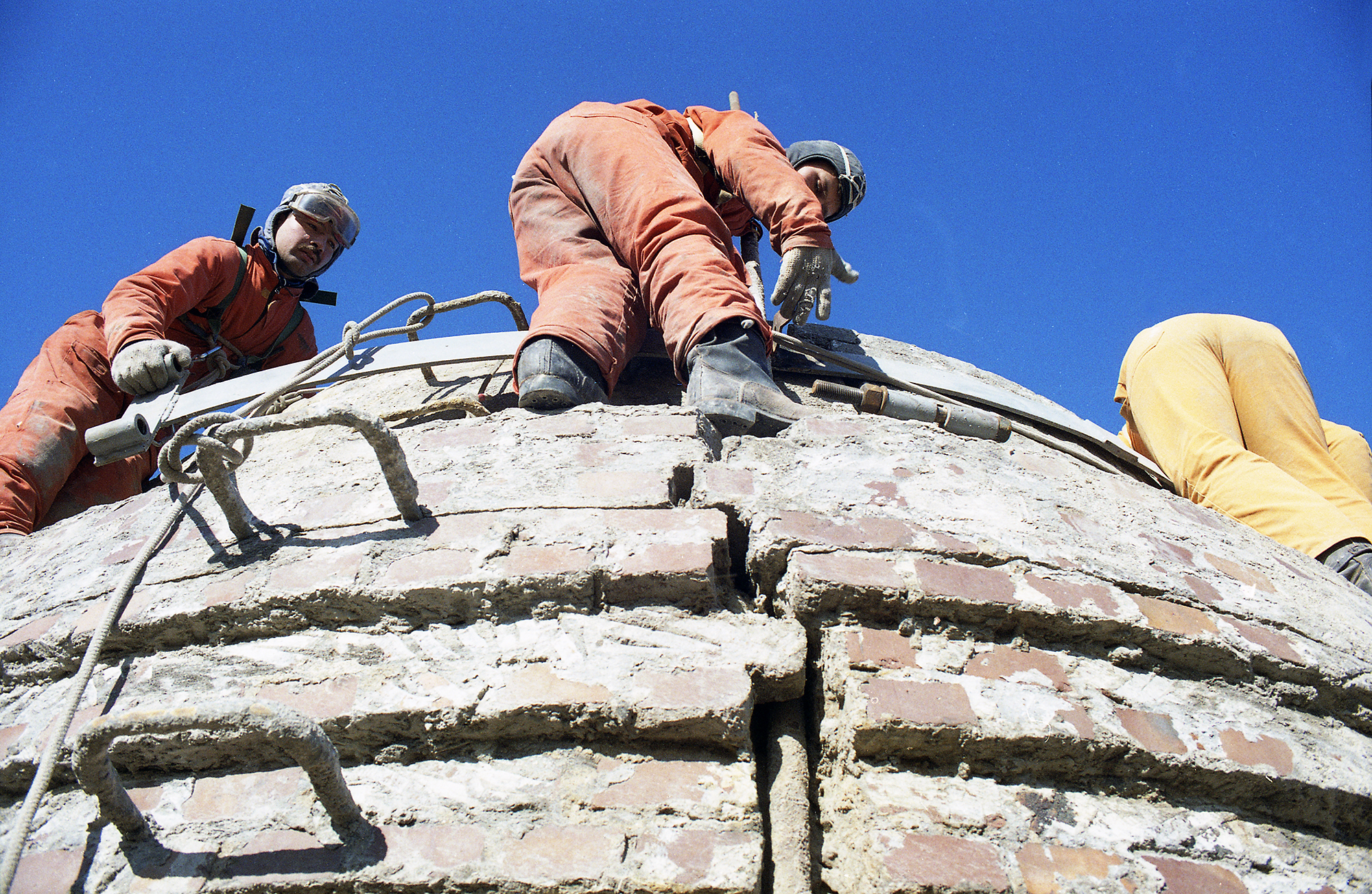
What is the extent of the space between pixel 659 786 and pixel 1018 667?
1.96 ft

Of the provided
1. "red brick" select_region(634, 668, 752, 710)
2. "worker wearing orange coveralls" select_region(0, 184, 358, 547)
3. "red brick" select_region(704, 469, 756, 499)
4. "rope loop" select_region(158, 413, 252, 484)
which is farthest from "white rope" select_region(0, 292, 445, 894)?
"red brick" select_region(704, 469, 756, 499)

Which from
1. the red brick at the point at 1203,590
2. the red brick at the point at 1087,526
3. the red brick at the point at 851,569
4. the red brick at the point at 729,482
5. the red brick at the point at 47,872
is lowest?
the red brick at the point at 47,872

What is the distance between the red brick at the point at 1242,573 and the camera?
5.41 ft

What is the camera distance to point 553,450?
5.63ft

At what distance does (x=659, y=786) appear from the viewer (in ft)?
3.78

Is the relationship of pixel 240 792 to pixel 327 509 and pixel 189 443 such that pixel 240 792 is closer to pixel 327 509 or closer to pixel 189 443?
pixel 327 509

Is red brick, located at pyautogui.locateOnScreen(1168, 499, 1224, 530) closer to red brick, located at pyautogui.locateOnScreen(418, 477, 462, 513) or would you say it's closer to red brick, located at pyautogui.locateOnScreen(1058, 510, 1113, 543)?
red brick, located at pyautogui.locateOnScreen(1058, 510, 1113, 543)

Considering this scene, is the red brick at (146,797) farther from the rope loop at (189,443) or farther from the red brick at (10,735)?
the rope loop at (189,443)

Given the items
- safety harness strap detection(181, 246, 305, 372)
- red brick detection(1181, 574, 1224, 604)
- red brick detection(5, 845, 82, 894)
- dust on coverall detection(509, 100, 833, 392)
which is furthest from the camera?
safety harness strap detection(181, 246, 305, 372)

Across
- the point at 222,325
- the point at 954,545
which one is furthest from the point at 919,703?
the point at 222,325

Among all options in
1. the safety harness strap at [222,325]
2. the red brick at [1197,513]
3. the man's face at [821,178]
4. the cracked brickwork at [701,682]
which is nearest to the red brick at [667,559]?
the cracked brickwork at [701,682]

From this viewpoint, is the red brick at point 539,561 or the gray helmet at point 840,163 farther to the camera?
the gray helmet at point 840,163

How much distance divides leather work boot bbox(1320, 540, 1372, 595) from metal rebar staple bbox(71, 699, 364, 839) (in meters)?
2.23

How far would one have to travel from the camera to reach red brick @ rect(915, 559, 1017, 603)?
1397 mm
